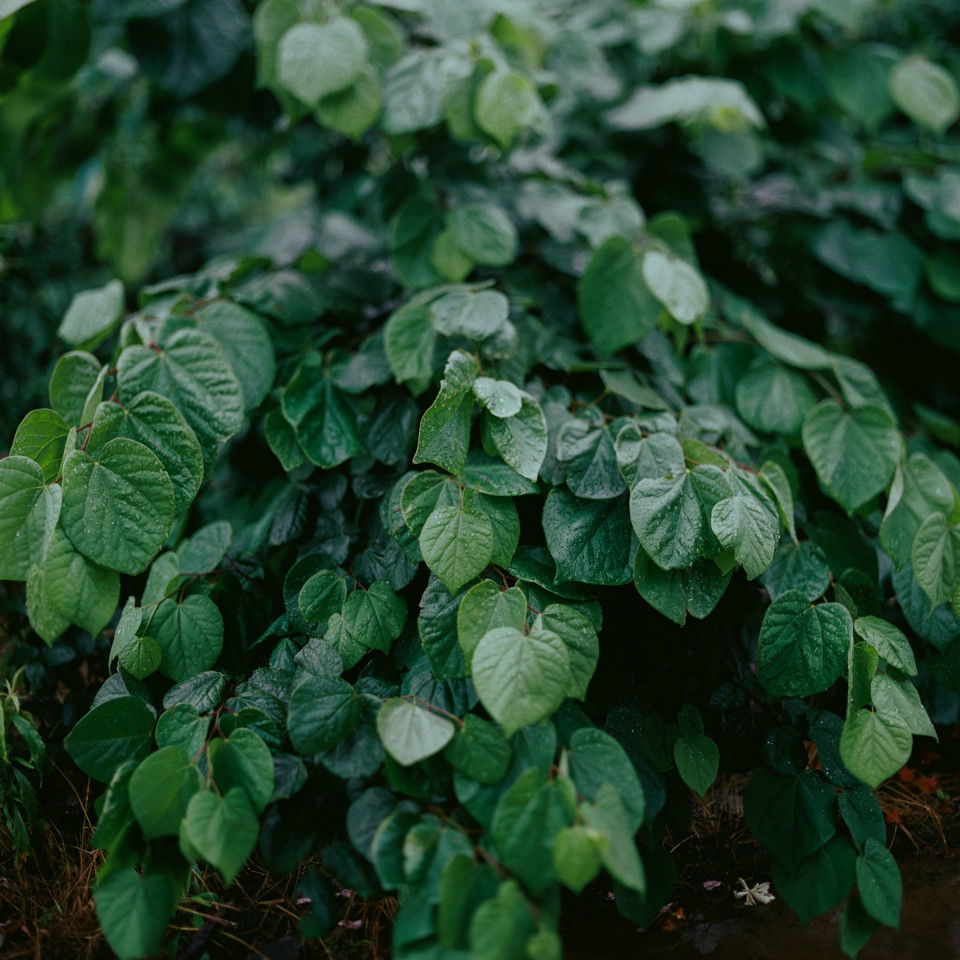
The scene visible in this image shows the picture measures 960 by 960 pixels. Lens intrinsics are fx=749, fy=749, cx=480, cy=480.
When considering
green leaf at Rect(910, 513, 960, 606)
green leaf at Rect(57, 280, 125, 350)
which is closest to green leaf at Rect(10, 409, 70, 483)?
green leaf at Rect(57, 280, 125, 350)

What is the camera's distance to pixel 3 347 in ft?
6.88

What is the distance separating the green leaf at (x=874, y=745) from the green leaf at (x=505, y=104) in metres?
1.18

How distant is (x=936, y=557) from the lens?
1.16m

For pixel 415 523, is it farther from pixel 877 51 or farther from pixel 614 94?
pixel 877 51

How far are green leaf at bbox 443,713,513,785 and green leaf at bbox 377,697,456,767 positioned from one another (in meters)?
0.02

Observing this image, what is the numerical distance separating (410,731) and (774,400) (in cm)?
100

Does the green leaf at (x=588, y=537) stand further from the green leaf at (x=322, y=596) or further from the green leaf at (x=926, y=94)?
the green leaf at (x=926, y=94)

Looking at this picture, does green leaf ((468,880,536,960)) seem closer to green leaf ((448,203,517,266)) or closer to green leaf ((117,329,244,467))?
green leaf ((117,329,244,467))

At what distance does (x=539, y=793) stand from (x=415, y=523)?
15.8 inches

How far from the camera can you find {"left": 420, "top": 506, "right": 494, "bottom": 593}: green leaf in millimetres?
1021

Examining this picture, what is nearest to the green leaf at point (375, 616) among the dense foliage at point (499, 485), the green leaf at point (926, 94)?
the dense foliage at point (499, 485)

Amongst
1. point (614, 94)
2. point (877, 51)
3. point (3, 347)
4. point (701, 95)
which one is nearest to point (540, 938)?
point (701, 95)

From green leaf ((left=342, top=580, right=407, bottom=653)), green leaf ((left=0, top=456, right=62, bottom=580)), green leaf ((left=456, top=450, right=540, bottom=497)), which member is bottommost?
green leaf ((left=342, top=580, right=407, bottom=653))

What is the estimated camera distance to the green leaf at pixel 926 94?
1.90 meters
